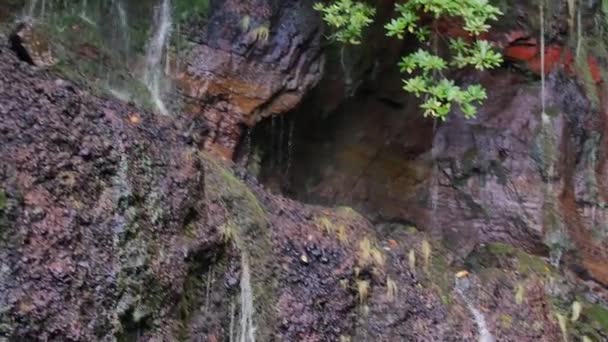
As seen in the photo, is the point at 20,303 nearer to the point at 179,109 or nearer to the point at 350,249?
the point at 350,249

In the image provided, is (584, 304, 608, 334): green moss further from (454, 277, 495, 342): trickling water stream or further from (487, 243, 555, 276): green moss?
(454, 277, 495, 342): trickling water stream

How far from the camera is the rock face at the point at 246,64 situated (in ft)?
18.6

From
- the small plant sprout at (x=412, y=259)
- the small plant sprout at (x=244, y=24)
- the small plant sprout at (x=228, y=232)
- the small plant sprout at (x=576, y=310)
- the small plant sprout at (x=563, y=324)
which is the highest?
the small plant sprout at (x=244, y=24)

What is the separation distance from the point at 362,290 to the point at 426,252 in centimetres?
86

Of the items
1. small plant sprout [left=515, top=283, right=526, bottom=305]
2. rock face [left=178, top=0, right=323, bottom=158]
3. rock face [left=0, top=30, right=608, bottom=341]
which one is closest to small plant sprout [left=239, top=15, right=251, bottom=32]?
rock face [left=178, top=0, right=323, bottom=158]

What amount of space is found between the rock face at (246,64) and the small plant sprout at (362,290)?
5.95 ft

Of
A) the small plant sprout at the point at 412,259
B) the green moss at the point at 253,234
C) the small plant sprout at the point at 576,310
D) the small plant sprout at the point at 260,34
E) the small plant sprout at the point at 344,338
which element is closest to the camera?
the green moss at the point at 253,234

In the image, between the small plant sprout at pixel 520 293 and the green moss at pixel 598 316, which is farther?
the green moss at pixel 598 316

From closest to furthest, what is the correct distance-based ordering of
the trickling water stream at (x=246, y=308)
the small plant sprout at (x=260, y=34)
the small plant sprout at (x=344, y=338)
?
the trickling water stream at (x=246, y=308), the small plant sprout at (x=344, y=338), the small plant sprout at (x=260, y=34)

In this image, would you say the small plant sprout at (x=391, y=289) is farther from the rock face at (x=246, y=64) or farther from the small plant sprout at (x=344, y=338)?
the rock face at (x=246, y=64)

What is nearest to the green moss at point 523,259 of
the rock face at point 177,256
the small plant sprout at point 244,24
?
the rock face at point 177,256

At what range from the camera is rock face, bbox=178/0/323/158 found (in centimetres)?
568

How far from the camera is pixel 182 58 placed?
225 inches

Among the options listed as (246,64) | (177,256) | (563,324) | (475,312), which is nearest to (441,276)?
(475,312)
